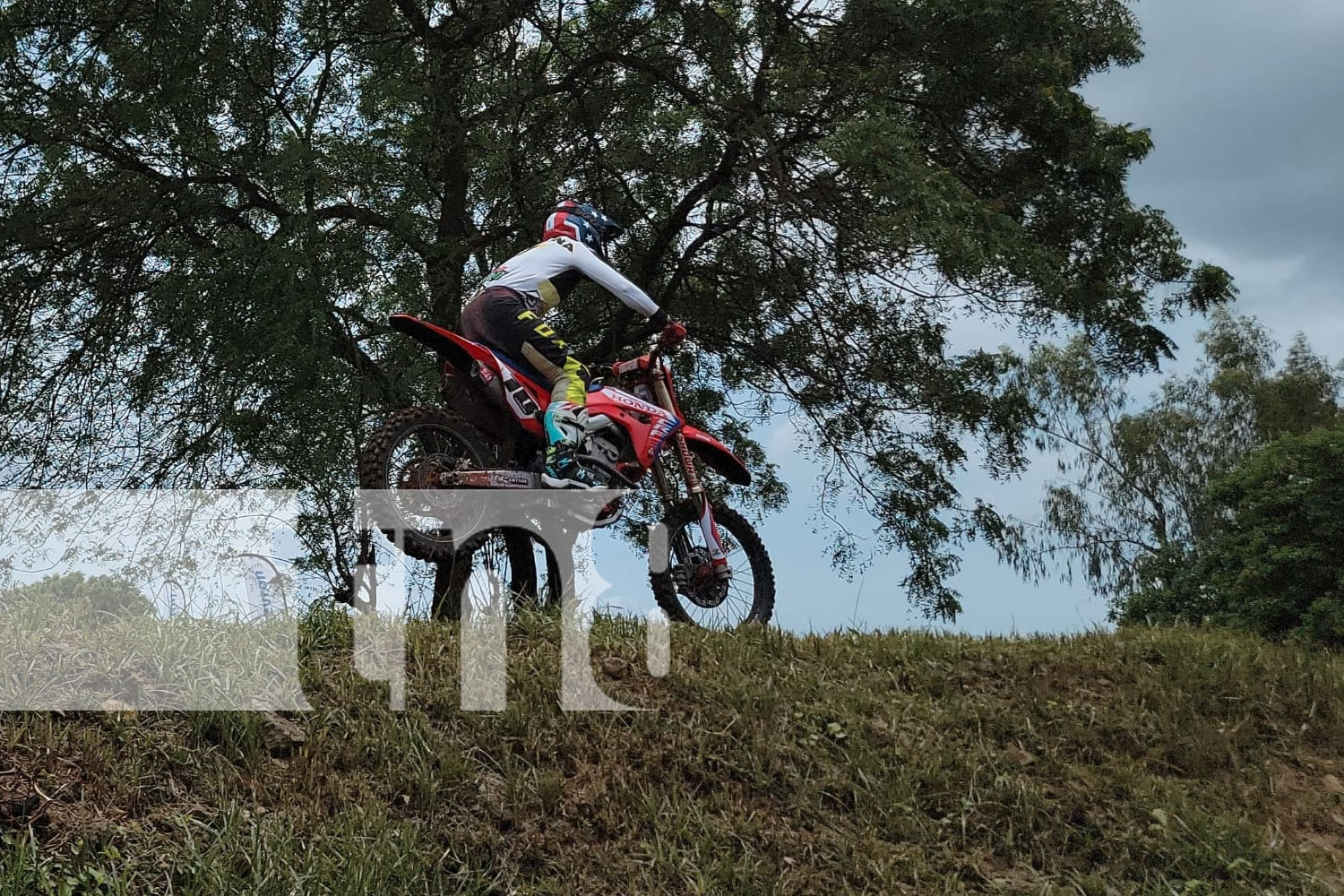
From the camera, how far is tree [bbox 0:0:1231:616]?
35.4ft

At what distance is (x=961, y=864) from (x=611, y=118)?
856 cm

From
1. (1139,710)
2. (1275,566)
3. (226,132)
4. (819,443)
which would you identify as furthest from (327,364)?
(1275,566)

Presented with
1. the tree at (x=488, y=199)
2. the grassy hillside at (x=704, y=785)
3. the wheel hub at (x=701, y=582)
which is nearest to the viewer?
the grassy hillside at (x=704, y=785)

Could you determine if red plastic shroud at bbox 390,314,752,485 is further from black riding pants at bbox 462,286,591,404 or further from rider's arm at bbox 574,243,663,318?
rider's arm at bbox 574,243,663,318

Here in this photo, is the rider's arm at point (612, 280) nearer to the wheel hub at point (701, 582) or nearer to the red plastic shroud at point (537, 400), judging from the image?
the red plastic shroud at point (537, 400)

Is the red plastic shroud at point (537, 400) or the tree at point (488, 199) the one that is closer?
the red plastic shroud at point (537, 400)

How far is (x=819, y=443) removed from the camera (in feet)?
45.9

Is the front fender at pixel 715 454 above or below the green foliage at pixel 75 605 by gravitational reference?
above

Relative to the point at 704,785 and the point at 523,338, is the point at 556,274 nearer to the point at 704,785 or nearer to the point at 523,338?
the point at 523,338

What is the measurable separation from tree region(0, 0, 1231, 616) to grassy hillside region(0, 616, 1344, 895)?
4029 mm

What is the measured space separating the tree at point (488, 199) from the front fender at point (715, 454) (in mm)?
2345

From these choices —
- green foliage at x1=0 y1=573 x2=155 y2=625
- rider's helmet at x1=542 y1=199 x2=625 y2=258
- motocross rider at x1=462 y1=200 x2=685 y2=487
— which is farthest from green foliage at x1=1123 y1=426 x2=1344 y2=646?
green foliage at x1=0 y1=573 x2=155 y2=625

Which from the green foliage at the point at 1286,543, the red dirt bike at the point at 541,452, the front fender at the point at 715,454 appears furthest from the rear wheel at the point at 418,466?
the green foliage at the point at 1286,543

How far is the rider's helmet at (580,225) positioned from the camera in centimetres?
848
